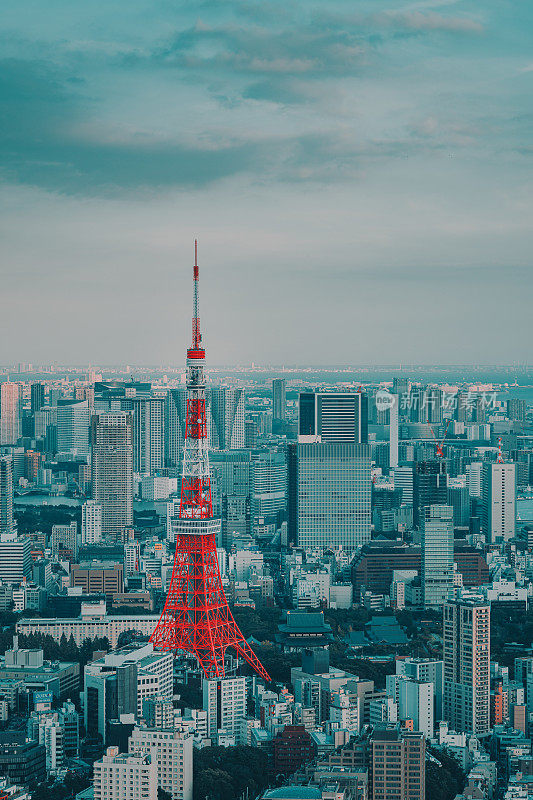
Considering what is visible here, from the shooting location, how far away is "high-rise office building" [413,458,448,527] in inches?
1099

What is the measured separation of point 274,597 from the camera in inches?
870

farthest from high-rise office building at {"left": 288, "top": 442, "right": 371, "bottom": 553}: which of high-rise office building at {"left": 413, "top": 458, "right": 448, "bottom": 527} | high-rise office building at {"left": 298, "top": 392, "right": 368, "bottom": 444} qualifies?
high-rise office building at {"left": 298, "top": 392, "right": 368, "bottom": 444}

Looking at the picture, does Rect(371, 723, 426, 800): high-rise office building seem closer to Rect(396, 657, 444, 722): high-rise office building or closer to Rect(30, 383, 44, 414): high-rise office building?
Rect(396, 657, 444, 722): high-rise office building

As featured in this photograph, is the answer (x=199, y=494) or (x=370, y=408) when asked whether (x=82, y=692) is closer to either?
(x=199, y=494)

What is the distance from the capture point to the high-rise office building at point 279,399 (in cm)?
4589

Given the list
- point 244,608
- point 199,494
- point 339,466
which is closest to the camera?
point 199,494

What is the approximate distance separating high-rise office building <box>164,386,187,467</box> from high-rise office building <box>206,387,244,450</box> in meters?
1.05

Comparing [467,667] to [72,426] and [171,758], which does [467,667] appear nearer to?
[171,758]

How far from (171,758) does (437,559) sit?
11160mm

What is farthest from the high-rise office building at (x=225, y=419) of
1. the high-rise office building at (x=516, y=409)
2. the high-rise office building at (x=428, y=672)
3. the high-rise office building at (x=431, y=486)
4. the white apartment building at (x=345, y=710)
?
the white apartment building at (x=345, y=710)

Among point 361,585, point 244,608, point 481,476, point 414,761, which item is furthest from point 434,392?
point 414,761

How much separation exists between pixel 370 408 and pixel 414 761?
1045 inches

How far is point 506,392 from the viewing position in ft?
131

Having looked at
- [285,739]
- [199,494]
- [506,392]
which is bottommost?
[285,739]
